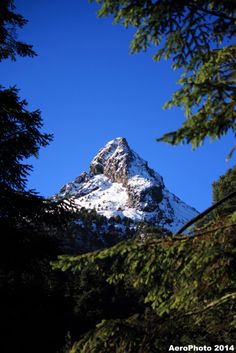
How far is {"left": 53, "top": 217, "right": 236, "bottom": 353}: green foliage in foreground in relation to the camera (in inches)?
123

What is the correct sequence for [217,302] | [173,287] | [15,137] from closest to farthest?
[217,302]
[173,287]
[15,137]

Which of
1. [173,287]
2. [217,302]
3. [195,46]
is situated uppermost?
[195,46]

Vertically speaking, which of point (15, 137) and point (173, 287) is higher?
point (15, 137)

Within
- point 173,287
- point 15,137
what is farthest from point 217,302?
point 15,137

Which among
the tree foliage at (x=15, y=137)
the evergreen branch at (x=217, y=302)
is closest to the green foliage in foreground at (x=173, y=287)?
the evergreen branch at (x=217, y=302)

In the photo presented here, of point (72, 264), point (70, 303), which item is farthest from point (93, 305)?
point (72, 264)

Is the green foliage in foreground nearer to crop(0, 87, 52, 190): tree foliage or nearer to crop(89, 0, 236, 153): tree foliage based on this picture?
crop(89, 0, 236, 153): tree foliage

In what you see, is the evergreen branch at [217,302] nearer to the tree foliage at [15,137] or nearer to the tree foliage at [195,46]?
the tree foliage at [195,46]

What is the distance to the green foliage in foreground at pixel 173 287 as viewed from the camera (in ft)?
10.3

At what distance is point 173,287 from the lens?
13.6 feet

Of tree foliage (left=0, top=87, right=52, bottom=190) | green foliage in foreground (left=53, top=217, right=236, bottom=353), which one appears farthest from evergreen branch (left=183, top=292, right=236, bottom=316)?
tree foliage (left=0, top=87, right=52, bottom=190)

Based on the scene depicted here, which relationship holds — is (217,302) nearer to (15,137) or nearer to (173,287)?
(173,287)

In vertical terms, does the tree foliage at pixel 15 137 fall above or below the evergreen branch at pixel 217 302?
above

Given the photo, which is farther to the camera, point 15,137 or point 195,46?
point 15,137
